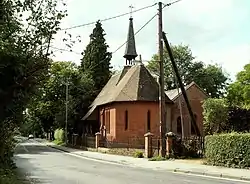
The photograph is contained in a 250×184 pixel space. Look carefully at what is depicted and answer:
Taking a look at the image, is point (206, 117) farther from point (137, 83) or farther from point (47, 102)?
point (47, 102)

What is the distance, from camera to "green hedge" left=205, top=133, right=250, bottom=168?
2358 centimetres

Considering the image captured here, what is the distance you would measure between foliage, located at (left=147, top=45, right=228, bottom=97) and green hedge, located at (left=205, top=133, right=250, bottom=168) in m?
59.7

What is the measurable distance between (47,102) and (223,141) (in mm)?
43204

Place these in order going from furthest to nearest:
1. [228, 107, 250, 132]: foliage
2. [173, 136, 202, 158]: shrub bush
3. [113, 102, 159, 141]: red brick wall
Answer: [113, 102, 159, 141]: red brick wall
[228, 107, 250, 132]: foliage
[173, 136, 202, 158]: shrub bush

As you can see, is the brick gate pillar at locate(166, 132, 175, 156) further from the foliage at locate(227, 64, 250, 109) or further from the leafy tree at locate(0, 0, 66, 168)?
the foliage at locate(227, 64, 250, 109)

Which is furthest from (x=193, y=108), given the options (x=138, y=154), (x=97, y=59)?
(x=138, y=154)

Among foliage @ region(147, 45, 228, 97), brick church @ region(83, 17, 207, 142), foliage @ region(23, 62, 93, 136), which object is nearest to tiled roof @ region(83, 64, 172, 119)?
brick church @ region(83, 17, 207, 142)

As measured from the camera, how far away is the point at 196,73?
88938 millimetres

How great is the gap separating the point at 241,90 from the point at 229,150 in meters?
43.0

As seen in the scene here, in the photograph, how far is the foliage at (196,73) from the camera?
8675 centimetres

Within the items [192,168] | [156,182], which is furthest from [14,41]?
[192,168]

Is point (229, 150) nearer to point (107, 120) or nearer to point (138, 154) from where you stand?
point (138, 154)

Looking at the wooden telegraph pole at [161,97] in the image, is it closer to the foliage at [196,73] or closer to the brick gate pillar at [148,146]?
the brick gate pillar at [148,146]

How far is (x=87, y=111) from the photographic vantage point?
6525cm
